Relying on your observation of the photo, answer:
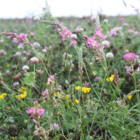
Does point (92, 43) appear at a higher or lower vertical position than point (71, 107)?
higher

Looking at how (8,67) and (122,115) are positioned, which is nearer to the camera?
(122,115)

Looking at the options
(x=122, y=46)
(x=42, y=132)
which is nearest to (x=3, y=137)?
(x=42, y=132)

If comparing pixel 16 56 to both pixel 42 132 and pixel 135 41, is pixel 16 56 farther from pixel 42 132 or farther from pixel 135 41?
pixel 42 132

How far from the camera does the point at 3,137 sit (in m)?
1.49

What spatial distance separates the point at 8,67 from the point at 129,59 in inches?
86.0

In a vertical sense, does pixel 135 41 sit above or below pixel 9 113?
above

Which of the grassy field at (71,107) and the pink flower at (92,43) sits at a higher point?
the pink flower at (92,43)

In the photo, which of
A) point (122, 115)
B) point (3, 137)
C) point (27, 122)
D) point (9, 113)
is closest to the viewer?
point (122, 115)

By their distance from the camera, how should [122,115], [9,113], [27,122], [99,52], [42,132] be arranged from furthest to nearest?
[9,113], [27,122], [122,115], [99,52], [42,132]

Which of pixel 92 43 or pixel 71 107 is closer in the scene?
pixel 92 43

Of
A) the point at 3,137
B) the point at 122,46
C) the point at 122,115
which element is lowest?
the point at 3,137

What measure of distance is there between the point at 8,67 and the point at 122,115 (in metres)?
2.15

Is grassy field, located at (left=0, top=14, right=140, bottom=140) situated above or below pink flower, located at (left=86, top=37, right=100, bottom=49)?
below

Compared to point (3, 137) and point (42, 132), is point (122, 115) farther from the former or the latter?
point (3, 137)
